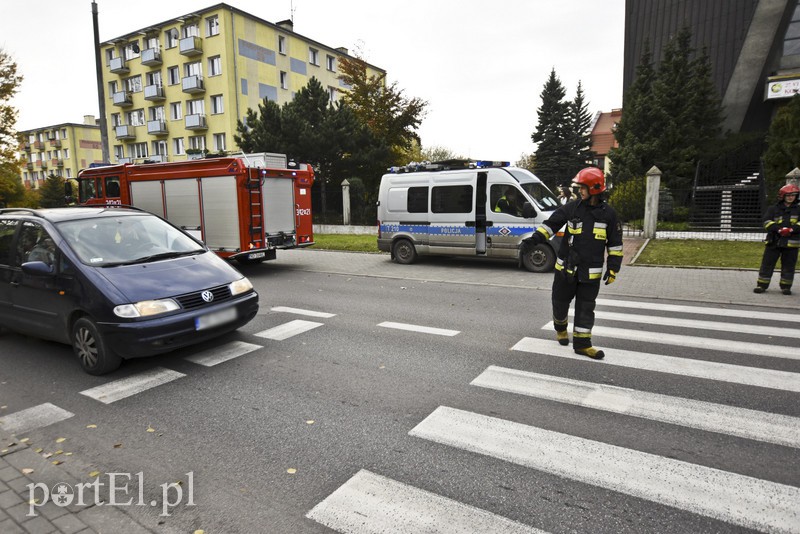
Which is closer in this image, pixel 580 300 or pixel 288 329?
pixel 580 300

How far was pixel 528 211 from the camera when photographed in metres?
11.4

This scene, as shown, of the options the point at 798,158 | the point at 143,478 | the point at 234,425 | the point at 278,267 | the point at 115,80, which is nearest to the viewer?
the point at 143,478

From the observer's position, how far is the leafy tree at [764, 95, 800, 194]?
1669 cm

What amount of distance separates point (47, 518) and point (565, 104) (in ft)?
Answer: 145

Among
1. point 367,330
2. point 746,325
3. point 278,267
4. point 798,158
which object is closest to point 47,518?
point 367,330

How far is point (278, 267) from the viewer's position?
13.6 meters

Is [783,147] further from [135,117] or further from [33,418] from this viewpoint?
[135,117]

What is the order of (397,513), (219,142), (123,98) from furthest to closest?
1. (123,98)
2. (219,142)
3. (397,513)

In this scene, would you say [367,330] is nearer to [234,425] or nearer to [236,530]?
[234,425]

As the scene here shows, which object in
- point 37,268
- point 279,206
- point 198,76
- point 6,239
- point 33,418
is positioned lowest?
point 33,418

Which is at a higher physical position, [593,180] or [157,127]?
[157,127]

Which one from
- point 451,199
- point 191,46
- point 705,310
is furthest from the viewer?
point 191,46

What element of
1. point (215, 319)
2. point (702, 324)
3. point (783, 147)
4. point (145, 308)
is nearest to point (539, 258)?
point (702, 324)

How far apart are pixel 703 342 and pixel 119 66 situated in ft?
166
